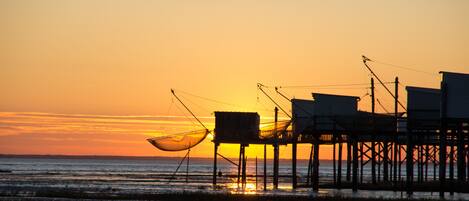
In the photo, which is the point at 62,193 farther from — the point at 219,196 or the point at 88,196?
the point at 219,196

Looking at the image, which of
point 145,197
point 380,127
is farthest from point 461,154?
point 145,197

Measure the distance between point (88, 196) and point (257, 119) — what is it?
22.9 m

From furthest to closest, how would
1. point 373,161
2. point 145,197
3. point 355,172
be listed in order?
point 373,161, point 355,172, point 145,197

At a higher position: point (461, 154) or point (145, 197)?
point (461, 154)

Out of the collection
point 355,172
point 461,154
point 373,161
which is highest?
point 461,154

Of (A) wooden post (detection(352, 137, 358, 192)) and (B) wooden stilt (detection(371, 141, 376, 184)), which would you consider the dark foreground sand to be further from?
(B) wooden stilt (detection(371, 141, 376, 184))

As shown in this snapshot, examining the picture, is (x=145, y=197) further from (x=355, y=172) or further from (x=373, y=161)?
(x=373, y=161)

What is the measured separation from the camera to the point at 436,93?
224 ft

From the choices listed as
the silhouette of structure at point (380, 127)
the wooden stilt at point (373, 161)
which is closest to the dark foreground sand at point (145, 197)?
the silhouette of structure at point (380, 127)

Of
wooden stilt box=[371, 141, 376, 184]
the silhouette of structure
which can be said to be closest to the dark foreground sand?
the silhouette of structure

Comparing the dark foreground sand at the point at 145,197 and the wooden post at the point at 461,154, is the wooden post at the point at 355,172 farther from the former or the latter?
the dark foreground sand at the point at 145,197

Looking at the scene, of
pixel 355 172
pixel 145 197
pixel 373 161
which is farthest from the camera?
pixel 373 161

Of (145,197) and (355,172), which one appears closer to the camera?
(145,197)

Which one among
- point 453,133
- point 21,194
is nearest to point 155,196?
point 21,194
